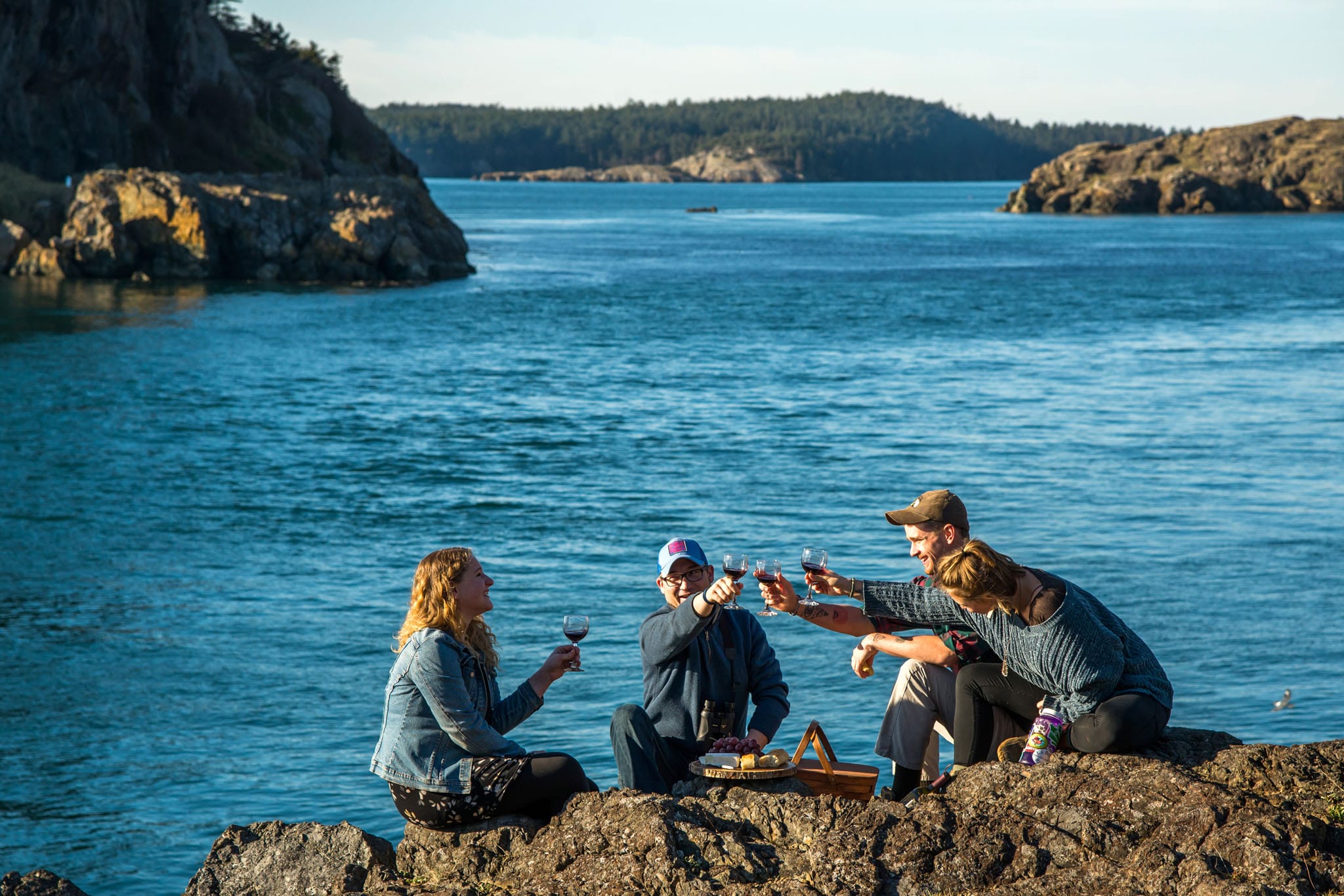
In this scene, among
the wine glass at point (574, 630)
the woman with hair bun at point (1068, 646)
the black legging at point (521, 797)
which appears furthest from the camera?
the wine glass at point (574, 630)

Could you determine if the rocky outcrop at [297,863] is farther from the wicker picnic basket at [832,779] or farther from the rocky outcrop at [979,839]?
the wicker picnic basket at [832,779]

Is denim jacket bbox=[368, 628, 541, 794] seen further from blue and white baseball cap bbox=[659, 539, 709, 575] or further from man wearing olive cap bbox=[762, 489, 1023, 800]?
man wearing olive cap bbox=[762, 489, 1023, 800]

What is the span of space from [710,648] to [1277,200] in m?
181

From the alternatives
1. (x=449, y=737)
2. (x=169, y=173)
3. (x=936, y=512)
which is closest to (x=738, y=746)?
(x=449, y=737)

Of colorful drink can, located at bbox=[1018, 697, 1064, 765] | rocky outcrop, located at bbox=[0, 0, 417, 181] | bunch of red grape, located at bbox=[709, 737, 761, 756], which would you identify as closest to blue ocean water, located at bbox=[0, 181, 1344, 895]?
bunch of red grape, located at bbox=[709, 737, 761, 756]

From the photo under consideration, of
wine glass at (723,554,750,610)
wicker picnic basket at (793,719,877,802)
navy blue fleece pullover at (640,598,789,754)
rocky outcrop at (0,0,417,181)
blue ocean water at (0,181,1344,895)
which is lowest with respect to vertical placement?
blue ocean water at (0,181,1344,895)

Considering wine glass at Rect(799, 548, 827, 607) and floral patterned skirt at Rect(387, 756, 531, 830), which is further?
wine glass at Rect(799, 548, 827, 607)

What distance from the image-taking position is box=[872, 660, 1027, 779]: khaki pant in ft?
22.4

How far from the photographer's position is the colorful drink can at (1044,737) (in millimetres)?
6078

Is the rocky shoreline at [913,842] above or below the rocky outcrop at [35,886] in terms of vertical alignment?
above

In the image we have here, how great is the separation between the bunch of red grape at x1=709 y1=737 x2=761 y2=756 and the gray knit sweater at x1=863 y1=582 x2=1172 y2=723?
3.97 feet

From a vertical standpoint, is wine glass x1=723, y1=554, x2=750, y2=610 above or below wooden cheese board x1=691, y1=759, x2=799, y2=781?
above

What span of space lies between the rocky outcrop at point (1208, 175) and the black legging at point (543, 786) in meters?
171

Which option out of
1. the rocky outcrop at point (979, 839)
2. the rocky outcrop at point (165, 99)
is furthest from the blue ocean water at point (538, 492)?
the rocky outcrop at point (165, 99)
